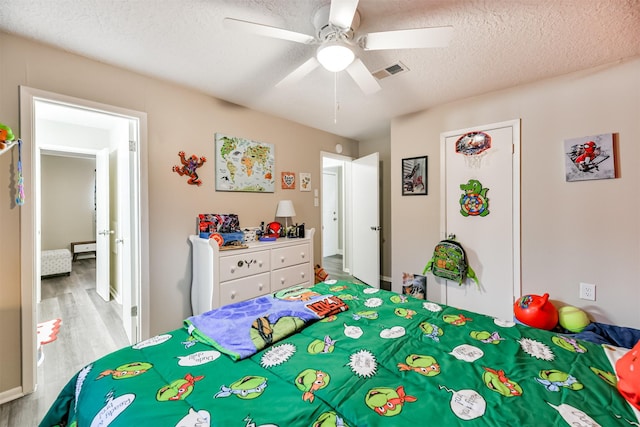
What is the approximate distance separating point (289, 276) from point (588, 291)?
2604mm

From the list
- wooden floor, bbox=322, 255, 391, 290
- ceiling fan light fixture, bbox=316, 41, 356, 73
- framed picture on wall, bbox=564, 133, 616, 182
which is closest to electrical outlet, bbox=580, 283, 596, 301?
framed picture on wall, bbox=564, 133, 616, 182

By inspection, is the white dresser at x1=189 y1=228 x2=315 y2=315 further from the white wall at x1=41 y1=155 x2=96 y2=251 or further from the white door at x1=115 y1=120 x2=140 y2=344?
the white wall at x1=41 y1=155 x2=96 y2=251

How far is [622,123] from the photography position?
203 centimetres

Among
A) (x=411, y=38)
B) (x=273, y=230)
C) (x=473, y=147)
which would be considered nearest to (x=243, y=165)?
(x=273, y=230)

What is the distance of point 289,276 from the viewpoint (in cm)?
285

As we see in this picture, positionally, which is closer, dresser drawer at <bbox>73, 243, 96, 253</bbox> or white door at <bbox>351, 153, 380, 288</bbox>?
white door at <bbox>351, 153, 380, 288</bbox>

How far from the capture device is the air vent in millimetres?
2081

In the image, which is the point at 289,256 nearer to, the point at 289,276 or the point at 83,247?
the point at 289,276

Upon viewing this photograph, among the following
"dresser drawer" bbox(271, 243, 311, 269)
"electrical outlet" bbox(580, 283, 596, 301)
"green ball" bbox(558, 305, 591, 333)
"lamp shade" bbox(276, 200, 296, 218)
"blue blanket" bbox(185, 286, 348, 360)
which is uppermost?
"lamp shade" bbox(276, 200, 296, 218)

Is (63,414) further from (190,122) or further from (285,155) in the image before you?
(285,155)

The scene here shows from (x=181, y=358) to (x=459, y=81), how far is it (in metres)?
Answer: 2.82

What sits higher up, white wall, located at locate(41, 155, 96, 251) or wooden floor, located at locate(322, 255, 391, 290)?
white wall, located at locate(41, 155, 96, 251)

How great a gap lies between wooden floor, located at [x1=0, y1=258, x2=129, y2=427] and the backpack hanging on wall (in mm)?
3134

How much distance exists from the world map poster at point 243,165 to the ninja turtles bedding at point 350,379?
1770 mm
